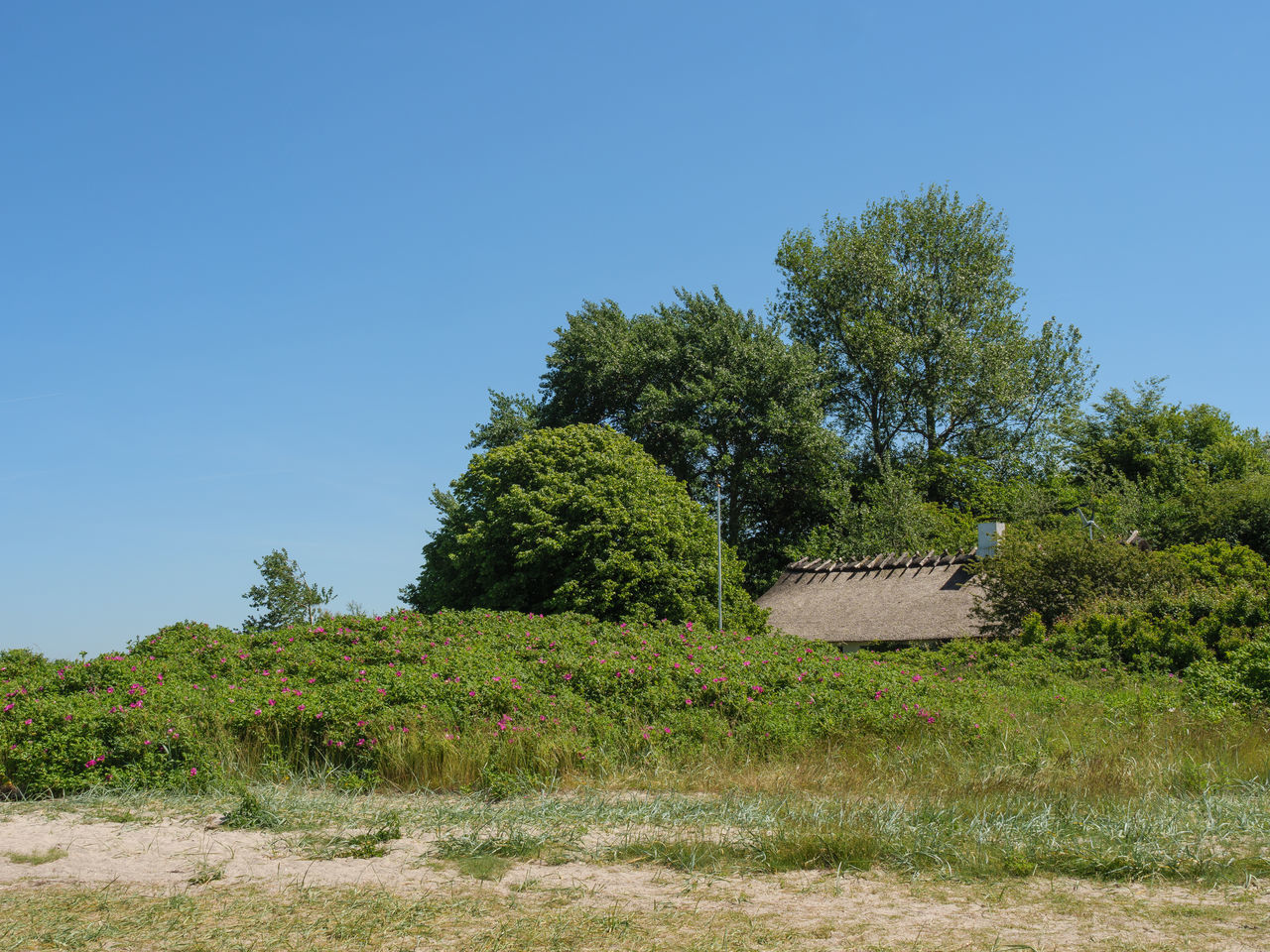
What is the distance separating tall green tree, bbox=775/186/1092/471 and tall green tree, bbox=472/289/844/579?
4304 millimetres

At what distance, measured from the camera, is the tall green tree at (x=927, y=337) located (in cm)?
4022

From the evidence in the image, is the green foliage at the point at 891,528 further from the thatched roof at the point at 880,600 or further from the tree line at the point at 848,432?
the thatched roof at the point at 880,600

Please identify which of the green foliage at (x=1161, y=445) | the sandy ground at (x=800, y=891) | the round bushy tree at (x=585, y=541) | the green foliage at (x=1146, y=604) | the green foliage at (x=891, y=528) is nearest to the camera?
the sandy ground at (x=800, y=891)

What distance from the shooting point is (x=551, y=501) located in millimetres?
22047

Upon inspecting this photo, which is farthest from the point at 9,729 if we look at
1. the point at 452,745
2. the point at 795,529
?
the point at 795,529

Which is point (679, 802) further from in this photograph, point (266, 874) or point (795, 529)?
point (795, 529)

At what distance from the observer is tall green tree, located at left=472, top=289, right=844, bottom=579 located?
35.3m

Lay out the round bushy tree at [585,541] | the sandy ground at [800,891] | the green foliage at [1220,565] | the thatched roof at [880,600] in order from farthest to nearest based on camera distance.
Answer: the thatched roof at [880,600]
the green foliage at [1220,565]
the round bushy tree at [585,541]
the sandy ground at [800,891]

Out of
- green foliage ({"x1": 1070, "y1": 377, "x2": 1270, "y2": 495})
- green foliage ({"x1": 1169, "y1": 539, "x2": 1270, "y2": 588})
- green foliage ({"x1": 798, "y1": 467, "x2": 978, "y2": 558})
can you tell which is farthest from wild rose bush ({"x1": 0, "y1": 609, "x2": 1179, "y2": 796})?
green foliage ({"x1": 1070, "y1": 377, "x2": 1270, "y2": 495})

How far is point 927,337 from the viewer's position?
132 ft

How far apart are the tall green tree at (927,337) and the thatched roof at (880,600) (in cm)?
1471

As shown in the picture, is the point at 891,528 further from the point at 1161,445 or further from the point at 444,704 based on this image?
the point at 444,704

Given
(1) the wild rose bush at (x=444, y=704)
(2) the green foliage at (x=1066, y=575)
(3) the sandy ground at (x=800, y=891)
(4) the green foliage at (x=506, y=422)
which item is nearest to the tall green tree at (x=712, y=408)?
(4) the green foliage at (x=506, y=422)

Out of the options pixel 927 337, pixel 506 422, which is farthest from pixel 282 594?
pixel 927 337
